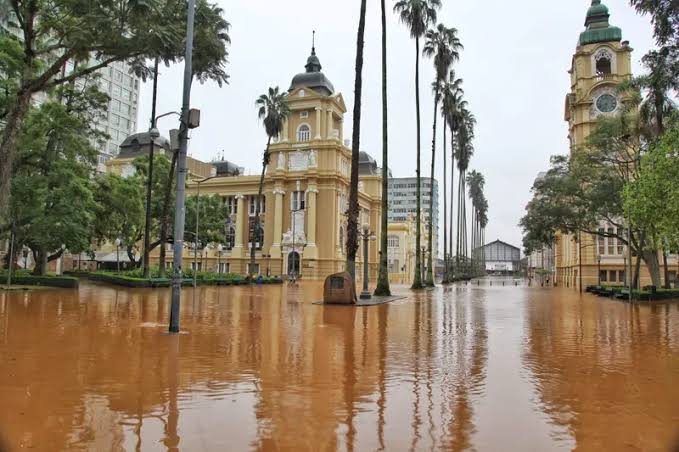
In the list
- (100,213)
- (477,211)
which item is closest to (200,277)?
(100,213)

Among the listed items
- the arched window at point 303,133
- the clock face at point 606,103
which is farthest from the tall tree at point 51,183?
the clock face at point 606,103

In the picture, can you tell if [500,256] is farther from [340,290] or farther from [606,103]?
[340,290]

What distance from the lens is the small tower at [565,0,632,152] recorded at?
200ft

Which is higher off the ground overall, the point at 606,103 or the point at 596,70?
the point at 596,70

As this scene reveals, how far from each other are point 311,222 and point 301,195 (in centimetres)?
412

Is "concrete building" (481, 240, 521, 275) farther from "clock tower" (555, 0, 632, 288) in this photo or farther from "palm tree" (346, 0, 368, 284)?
"palm tree" (346, 0, 368, 284)

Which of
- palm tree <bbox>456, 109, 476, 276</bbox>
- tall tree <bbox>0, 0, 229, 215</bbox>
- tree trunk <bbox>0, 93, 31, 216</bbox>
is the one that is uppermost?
palm tree <bbox>456, 109, 476, 276</bbox>

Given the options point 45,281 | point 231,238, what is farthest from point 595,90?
point 45,281

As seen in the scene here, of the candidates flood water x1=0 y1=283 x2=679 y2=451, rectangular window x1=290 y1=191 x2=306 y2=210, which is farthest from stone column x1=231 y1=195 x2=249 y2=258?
flood water x1=0 y1=283 x2=679 y2=451

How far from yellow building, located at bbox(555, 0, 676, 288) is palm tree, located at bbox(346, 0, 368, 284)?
4175 cm

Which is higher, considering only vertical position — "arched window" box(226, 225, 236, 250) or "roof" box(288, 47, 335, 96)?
"roof" box(288, 47, 335, 96)

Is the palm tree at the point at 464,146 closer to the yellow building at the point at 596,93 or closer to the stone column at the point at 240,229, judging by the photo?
the yellow building at the point at 596,93

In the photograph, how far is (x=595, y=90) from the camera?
6172cm

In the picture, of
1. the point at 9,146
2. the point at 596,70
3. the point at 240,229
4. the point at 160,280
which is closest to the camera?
the point at 9,146
